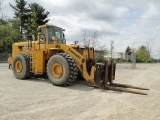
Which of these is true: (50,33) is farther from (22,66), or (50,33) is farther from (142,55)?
(142,55)

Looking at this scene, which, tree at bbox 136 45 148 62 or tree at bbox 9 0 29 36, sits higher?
tree at bbox 9 0 29 36

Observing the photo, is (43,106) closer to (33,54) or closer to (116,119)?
(116,119)

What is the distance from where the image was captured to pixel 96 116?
5.87m

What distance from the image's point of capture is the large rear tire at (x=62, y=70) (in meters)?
9.89

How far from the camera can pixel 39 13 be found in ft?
146

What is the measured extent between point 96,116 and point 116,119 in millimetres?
524

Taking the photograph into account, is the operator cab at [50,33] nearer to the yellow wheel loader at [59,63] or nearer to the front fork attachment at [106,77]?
the yellow wheel loader at [59,63]

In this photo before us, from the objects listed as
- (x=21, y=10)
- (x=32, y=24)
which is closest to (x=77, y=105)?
(x=32, y=24)

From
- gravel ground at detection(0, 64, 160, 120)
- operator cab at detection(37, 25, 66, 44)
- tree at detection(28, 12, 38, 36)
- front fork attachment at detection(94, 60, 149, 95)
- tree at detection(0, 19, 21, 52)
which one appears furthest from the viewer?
tree at detection(28, 12, 38, 36)

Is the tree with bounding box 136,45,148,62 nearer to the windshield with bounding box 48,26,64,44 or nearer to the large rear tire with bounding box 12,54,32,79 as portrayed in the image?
the windshield with bounding box 48,26,64,44

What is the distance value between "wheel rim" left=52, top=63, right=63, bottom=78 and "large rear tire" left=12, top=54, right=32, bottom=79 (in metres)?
2.11

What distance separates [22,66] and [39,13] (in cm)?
3391

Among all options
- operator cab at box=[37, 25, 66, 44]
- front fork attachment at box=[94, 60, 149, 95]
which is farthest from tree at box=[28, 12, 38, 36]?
front fork attachment at box=[94, 60, 149, 95]

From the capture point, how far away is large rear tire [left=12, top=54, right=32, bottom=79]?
12.0 m
